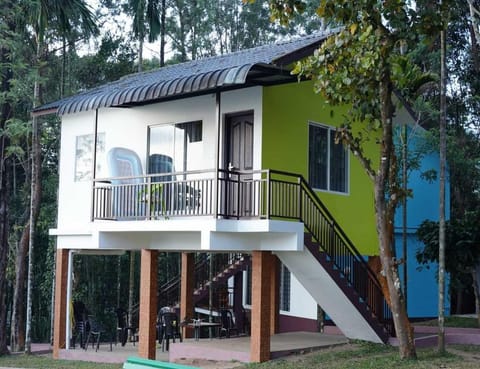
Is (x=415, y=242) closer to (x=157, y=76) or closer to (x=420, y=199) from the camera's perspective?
(x=420, y=199)

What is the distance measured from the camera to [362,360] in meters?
14.8

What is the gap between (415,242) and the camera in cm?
2475

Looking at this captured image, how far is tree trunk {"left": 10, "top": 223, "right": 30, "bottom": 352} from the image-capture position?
22578mm

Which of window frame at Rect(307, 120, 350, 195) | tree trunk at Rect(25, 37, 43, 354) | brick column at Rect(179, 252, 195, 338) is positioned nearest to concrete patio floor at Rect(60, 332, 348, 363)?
brick column at Rect(179, 252, 195, 338)

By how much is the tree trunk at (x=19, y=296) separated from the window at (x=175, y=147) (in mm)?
7315

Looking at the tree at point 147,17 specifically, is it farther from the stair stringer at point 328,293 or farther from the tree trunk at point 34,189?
the stair stringer at point 328,293

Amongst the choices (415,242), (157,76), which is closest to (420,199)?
(415,242)

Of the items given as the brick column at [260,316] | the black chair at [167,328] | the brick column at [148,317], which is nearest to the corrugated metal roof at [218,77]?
the brick column at [260,316]

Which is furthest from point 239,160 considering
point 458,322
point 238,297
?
point 458,322

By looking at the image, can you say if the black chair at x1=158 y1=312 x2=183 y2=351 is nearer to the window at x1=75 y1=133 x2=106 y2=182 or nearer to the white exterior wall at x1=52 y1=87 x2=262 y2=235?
the white exterior wall at x1=52 y1=87 x2=262 y2=235

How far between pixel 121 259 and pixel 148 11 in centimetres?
917

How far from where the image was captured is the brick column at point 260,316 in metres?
14.9

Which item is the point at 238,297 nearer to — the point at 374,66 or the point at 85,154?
the point at 85,154

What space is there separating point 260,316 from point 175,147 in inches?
185
